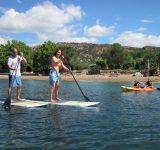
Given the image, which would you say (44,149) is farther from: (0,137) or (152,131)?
(152,131)

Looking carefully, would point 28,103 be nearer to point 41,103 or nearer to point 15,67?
point 41,103

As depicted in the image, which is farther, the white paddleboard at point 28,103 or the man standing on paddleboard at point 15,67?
the man standing on paddleboard at point 15,67

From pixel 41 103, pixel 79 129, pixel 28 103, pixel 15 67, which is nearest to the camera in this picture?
pixel 79 129

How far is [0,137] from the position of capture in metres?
12.2

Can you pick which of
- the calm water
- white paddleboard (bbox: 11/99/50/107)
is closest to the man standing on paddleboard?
white paddleboard (bbox: 11/99/50/107)

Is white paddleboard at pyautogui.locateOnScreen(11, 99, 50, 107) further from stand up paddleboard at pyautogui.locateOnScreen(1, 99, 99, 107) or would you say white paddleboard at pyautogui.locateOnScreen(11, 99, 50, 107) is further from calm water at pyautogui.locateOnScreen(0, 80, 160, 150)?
calm water at pyautogui.locateOnScreen(0, 80, 160, 150)

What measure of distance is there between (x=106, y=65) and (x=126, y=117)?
474 ft

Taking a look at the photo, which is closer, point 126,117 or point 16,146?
point 16,146

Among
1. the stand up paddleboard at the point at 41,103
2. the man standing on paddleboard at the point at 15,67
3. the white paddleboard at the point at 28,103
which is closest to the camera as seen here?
the white paddleboard at the point at 28,103

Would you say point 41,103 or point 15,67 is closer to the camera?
point 41,103

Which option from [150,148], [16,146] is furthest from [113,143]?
[16,146]

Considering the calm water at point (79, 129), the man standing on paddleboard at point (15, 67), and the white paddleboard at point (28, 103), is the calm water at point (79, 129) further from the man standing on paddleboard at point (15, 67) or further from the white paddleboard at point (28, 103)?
the man standing on paddleboard at point (15, 67)

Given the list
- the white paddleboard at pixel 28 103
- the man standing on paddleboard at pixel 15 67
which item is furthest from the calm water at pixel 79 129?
the man standing on paddleboard at pixel 15 67

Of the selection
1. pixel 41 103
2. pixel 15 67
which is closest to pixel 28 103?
pixel 41 103
